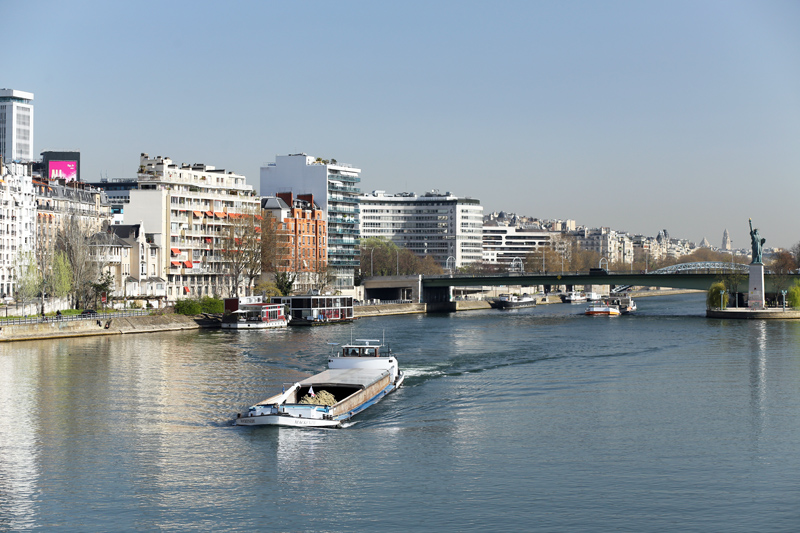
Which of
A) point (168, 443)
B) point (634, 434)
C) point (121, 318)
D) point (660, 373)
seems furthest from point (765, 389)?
point (121, 318)

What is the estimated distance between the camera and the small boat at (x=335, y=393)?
38094 millimetres

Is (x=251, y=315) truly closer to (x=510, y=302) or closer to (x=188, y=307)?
(x=188, y=307)

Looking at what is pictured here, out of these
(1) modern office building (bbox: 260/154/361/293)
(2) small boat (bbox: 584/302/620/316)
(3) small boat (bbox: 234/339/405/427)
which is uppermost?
(1) modern office building (bbox: 260/154/361/293)

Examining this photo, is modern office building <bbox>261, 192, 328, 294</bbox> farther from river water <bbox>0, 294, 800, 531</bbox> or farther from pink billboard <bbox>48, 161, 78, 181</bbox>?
river water <bbox>0, 294, 800, 531</bbox>

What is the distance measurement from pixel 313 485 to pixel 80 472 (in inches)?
302

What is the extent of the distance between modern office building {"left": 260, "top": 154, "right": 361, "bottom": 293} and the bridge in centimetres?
696

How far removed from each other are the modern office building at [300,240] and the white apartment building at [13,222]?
34.2 metres

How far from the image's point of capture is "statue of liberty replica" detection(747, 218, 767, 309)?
11150 cm

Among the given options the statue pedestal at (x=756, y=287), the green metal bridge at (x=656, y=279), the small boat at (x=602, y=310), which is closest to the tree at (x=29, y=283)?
the green metal bridge at (x=656, y=279)

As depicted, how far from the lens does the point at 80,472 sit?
31.0 m

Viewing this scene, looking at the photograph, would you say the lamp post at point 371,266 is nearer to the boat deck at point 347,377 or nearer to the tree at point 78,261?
the tree at point 78,261

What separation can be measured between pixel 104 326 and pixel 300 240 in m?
61.7

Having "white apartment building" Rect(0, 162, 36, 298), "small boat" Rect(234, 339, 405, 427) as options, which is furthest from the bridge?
"small boat" Rect(234, 339, 405, 427)

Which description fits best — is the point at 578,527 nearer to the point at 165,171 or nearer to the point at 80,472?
the point at 80,472
